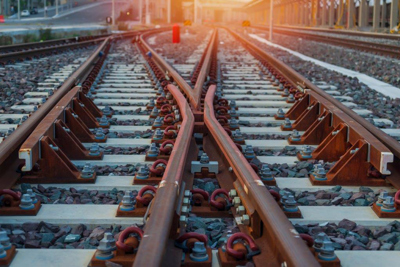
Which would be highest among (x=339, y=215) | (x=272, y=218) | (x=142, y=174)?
(x=272, y=218)

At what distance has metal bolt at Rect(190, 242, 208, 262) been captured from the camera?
2.50 metres

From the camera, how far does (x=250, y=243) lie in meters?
2.53

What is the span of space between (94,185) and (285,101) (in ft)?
14.8

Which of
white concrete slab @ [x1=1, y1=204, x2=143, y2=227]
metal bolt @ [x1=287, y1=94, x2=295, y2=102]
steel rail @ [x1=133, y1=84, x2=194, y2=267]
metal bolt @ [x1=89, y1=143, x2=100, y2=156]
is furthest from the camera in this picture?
metal bolt @ [x1=287, y1=94, x2=295, y2=102]

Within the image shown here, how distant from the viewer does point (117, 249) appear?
253cm

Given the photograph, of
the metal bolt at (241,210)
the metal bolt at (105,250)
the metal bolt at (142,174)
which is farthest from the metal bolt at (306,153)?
the metal bolt at (105,250)

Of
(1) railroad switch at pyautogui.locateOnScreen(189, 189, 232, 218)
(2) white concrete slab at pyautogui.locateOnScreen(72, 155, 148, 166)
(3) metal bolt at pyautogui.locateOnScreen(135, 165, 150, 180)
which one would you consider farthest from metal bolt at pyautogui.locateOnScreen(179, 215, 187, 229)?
(2) white concrete slab at pyautogui.locateOnScreen(72, 155, 148, 166)

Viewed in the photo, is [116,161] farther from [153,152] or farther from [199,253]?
[199,253]

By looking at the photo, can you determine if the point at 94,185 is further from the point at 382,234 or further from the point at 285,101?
the point at 285,101

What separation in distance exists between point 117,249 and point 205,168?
1.43 meters

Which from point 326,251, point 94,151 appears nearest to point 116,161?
point 94,151

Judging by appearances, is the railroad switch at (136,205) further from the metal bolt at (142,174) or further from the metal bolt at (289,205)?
the metal bolt at (289,205)

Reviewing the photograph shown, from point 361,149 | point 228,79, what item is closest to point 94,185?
point 361,149

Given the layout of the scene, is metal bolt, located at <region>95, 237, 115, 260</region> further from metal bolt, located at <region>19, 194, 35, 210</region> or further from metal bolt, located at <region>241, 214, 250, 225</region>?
metal bolt, located at <region>19, 194, 35, 210</region>
